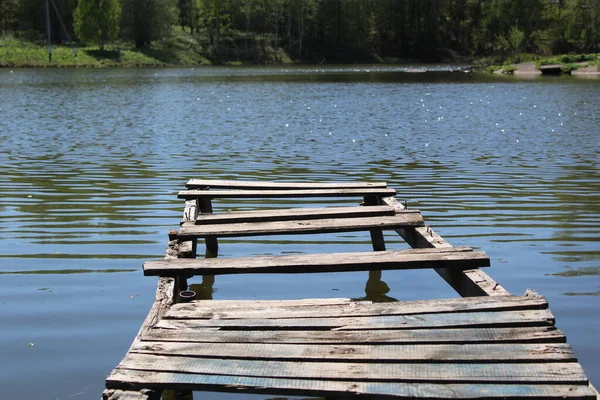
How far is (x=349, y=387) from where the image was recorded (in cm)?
411

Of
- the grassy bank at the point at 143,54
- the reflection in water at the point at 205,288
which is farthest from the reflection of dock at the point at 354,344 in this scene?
the grassy bank at the point at 143,54

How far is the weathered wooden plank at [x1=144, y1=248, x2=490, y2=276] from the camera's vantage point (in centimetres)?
631

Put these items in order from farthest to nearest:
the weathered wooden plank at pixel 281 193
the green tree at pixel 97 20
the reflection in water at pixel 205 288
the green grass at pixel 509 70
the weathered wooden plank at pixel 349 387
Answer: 1. the green tree at pixel 97 20
2. the green grass at pixel 509 70
3. the weathered wooden plank at pixel 281 193
4. the reflection in water at pixel 205 288
5. the weathered wooden plank at pixel 349 387

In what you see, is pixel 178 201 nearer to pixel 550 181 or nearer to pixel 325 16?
pixel 550 181

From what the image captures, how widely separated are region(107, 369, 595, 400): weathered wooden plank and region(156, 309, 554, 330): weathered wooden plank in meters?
0.81

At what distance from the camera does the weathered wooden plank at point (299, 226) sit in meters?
7.75

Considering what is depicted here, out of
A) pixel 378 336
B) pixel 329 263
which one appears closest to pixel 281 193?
pixel 329 263

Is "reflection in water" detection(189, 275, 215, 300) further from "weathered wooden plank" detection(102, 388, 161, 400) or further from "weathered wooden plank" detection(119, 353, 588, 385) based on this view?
"weathered wooden plank" detection(102, 388, 161, 400)

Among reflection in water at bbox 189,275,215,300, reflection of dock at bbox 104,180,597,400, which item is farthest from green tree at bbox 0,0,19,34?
reflection of dock at bbox 104,180,597,400

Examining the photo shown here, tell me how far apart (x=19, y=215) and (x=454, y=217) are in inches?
253

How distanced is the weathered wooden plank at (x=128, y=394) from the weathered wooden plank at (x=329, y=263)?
214 cm

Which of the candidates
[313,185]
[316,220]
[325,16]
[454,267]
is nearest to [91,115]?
[313,185]

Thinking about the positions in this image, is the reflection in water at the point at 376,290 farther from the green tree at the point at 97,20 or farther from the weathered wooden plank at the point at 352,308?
the green tree at the point at 97,20

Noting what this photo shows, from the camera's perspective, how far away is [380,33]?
447 feet
